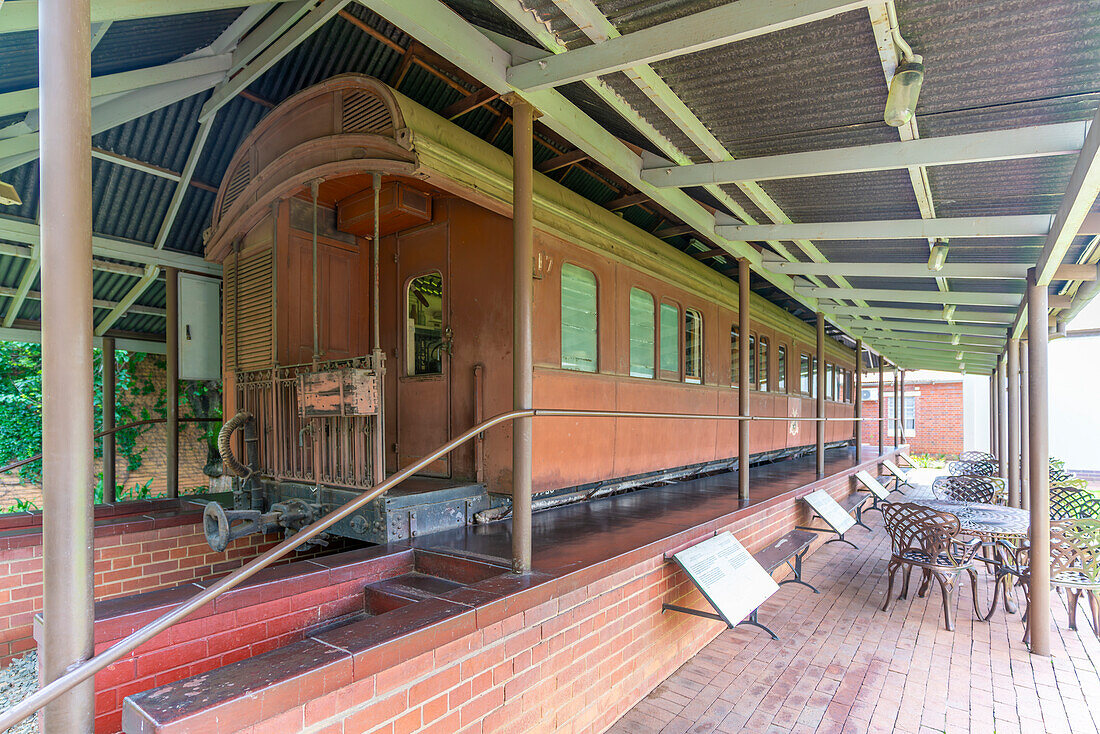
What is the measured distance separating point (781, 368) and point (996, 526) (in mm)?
4668

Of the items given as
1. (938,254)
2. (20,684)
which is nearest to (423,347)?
(20,684)

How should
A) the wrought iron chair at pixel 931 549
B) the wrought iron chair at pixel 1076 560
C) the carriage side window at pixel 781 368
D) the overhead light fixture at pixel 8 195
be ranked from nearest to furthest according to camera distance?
the overhead light fixture at pixel 8 195 < the wrought iron chair at pixel 1076 560 < the wrought iron chair at pixel 931 549 < the carriage side window at pixel 781 368

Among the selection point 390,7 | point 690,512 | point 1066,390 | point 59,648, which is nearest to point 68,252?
point 59,648

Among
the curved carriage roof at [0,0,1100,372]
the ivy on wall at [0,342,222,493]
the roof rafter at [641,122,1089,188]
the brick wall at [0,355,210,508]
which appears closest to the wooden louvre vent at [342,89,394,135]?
the curved carriage roof at [0,0,1100,372]

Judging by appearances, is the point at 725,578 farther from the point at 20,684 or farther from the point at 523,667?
the point at 20,684

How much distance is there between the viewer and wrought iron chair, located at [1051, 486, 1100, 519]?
6324 millimetres

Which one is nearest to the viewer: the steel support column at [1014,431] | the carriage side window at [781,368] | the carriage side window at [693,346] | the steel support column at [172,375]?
the steel support column at [172,375]

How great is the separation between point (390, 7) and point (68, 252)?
1.38m

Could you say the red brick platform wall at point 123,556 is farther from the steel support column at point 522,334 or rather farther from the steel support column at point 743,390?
the steel support column at point 743,390

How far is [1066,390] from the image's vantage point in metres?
16.7

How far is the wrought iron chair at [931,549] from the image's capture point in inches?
194

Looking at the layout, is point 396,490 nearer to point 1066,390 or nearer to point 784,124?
point 784,124

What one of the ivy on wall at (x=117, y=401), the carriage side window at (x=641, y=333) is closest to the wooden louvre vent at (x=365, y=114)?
the carriage side window at (x=641, y=333)

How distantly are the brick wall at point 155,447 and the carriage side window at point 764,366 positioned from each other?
8.42 meters
